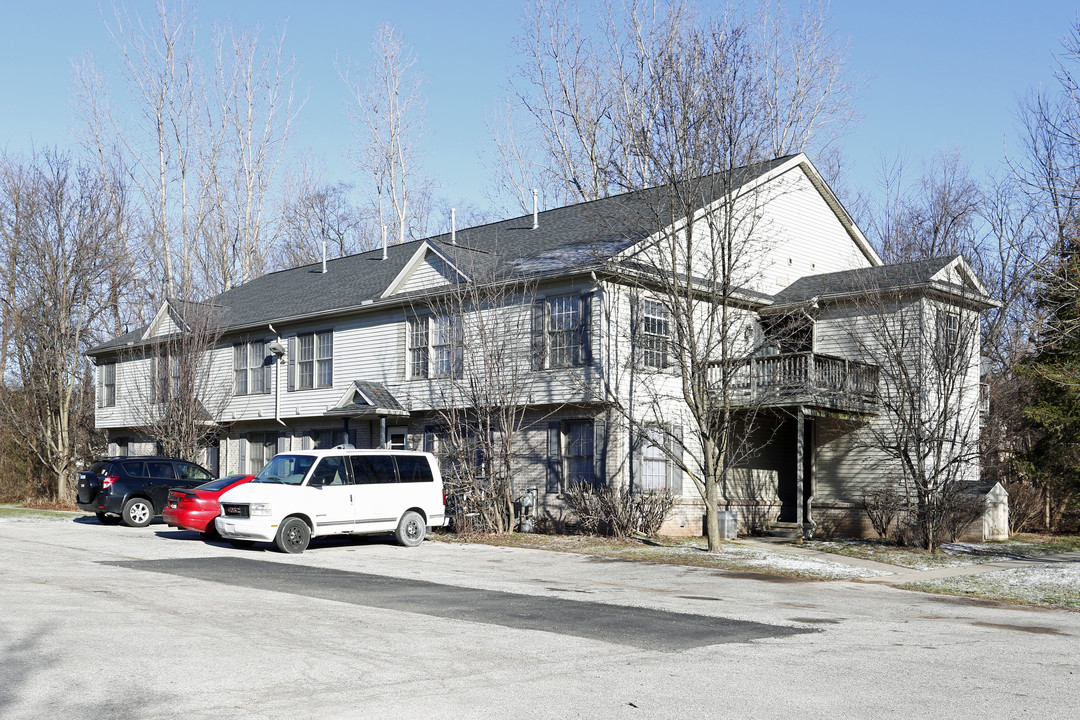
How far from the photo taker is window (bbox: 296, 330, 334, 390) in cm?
2994

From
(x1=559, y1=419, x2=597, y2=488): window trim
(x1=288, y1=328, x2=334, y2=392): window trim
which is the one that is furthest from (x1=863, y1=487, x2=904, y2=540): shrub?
(x1=288, y1=328, x2=334, y2=392): window trim

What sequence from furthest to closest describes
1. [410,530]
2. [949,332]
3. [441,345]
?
[441,345] < [949,332] < [410,530]

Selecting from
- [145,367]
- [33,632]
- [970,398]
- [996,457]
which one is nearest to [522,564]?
[33,632]

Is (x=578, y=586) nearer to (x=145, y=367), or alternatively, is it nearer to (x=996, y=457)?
(x=996, y=457)

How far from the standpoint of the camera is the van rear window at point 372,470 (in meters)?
19.3

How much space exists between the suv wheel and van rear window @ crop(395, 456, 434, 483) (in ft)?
27.0

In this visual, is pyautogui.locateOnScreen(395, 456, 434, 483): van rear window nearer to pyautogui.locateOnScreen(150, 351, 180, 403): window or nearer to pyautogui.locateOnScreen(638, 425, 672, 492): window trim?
pyautogui.locateOnScreen(638, 425, 672, 492): window trim

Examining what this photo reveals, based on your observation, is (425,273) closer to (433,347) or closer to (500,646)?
(433,347)

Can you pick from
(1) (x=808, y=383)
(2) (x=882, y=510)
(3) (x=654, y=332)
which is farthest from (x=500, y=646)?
(2) (x=882, y=510)

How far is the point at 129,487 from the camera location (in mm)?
24500

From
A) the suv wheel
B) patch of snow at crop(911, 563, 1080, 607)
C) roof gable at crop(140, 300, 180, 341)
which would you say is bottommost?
patch of snow at crop(911, 563, 1080, 607)

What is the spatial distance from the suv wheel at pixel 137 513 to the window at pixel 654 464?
11786 millimetres

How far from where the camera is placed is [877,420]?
24281 millimetres

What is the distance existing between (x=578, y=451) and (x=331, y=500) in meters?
6.95
